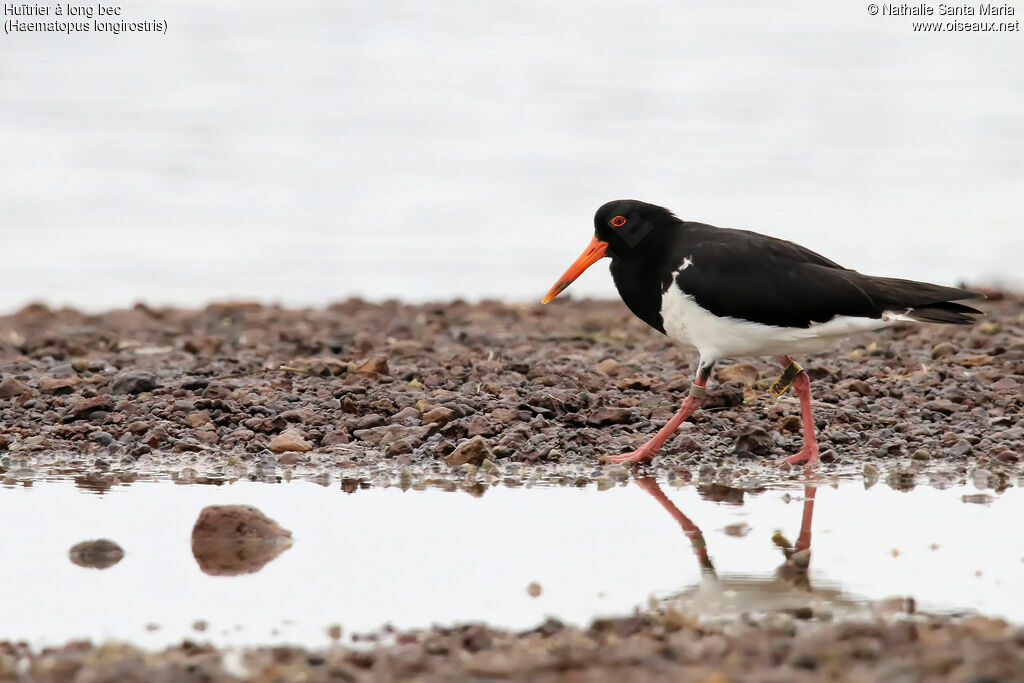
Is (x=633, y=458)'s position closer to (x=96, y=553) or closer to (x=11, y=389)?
(x=96, y=553)

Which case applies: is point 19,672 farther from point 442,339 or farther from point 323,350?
point 442,339

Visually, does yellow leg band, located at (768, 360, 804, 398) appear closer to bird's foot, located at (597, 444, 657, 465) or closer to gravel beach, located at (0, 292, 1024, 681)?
gravel beach, located at (0, 292, 1024, 681)

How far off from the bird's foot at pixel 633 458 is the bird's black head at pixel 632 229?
1284mm

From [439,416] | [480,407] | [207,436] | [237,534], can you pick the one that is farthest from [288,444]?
[237,534]

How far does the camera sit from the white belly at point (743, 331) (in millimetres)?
6812

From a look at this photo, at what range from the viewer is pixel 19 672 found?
11.9 ft

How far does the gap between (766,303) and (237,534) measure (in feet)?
10.2

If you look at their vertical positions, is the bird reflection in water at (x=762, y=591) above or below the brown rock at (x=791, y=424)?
below

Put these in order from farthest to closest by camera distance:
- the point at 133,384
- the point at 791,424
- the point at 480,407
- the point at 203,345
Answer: the point at 203,345 < the point at 133,384 < the point at 480,407 < the point at 791,424

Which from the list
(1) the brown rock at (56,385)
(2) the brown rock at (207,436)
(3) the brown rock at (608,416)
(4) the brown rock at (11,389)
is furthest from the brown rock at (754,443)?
(4) the brown rock at (11,389)

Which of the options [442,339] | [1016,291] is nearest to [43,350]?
[442,339]

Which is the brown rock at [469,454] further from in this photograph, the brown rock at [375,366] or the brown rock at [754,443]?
the brown rock at [375,366]

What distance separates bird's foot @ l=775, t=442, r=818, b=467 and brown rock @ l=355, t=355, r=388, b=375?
9.05 ft

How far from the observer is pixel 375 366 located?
8156 millimetres
